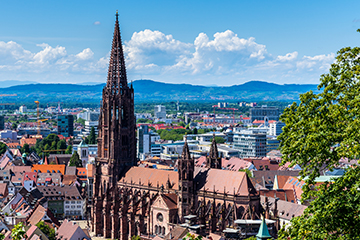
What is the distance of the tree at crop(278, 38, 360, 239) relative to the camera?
27484 millimetres

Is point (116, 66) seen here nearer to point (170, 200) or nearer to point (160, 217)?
point (170, 200)

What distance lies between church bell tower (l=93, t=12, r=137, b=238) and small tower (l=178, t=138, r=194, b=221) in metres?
22.9

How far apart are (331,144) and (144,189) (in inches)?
3201

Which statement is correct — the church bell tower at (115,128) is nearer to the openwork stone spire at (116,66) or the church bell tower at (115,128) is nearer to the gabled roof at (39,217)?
the openwork stone spire at (116,66)

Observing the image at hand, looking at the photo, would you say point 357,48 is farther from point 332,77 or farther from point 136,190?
point 136,190

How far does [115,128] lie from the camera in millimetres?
113875

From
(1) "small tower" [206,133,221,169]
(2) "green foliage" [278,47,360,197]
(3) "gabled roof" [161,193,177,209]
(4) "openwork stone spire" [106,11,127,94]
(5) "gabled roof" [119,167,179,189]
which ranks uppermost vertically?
(4) "openwork stone spire" [106,11,127,94]

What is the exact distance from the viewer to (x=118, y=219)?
105 m

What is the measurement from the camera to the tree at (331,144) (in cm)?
2748

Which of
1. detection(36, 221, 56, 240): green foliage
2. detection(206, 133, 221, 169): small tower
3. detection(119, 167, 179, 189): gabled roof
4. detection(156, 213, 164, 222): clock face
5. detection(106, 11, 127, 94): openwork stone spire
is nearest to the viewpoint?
detection(36, 221, 56, 240): green foliage

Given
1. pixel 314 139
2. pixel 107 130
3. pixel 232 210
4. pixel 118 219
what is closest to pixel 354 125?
pixel 314 139

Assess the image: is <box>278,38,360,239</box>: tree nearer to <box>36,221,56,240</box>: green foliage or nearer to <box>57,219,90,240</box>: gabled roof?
<box>57,219,90,240</box>: gabled roof

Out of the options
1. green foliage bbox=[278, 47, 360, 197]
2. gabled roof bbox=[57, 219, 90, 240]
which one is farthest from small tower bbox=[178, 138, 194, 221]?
green foliage bbox=[278, 47, 360, 197]

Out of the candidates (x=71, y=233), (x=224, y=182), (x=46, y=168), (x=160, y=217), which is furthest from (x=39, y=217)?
(x=46, y=168)
